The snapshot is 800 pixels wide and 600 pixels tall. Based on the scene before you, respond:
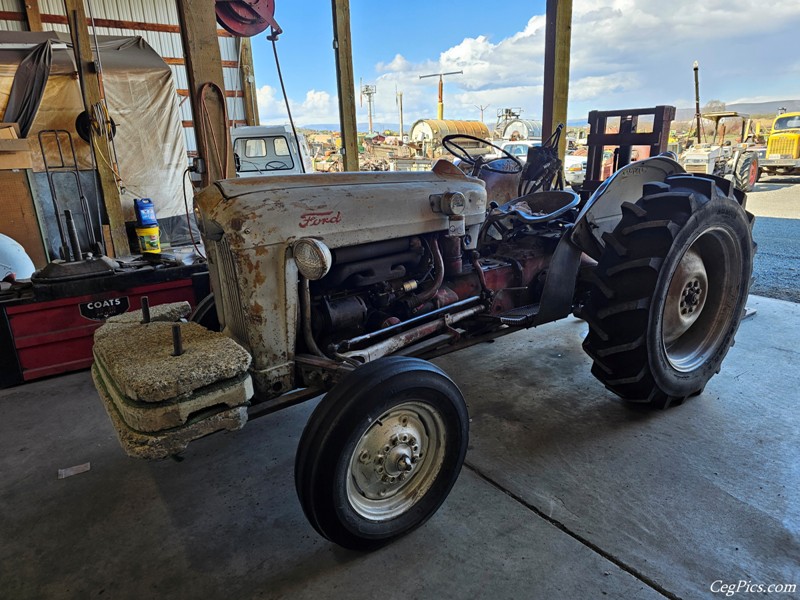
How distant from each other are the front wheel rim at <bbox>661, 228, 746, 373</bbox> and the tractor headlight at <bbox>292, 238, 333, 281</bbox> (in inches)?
71.0

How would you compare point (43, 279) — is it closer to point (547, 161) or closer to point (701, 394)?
point (547, 161)

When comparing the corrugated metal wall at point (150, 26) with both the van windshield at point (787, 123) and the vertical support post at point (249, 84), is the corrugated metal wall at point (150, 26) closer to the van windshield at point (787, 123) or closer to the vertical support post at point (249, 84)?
the vertical support post at point (249, 84)

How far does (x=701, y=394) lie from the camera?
273 centimetres

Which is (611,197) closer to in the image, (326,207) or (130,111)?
(326,207)

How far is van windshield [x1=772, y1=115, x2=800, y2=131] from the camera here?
15391 millimetres

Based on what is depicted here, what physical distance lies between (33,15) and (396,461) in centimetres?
992

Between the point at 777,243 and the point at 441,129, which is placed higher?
the point at 441,129

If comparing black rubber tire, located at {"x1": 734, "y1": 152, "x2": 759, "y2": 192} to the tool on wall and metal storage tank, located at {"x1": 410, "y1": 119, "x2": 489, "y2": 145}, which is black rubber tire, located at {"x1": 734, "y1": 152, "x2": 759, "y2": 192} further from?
the tool on wall

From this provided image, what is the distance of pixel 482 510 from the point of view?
1903mm

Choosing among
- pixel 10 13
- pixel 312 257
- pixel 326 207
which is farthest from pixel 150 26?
pixel 312 257

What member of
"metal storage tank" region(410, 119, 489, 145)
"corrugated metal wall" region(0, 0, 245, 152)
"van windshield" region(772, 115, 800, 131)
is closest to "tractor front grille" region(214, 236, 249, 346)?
"corrugated metal wall" region(0, 0, 245, 152)

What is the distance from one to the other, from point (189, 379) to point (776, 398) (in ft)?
9.30

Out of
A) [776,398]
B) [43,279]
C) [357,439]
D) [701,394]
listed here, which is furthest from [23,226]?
[776,398]

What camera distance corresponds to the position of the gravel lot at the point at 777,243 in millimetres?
4590
